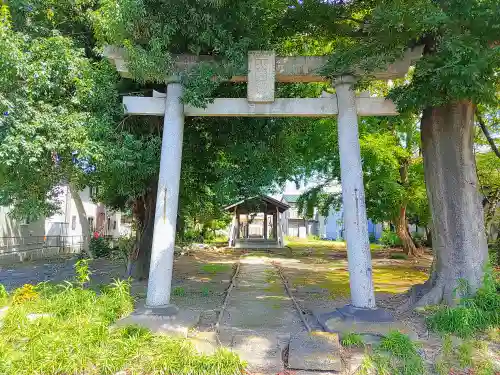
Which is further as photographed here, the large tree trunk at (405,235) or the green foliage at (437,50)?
the large tree trunk at (405,235)

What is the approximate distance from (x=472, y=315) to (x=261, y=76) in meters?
5.47

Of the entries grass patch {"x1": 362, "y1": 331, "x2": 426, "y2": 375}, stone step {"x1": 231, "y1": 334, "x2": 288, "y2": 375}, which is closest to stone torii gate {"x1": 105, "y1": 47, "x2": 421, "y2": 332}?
grass patch {"x1": 362, "y1": 331, "x2": 426, "y2": 375}

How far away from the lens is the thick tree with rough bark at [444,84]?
6.32 metres

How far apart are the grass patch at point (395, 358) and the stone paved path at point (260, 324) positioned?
1212 millimetres

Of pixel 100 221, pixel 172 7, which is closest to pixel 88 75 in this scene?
pixel 172 7

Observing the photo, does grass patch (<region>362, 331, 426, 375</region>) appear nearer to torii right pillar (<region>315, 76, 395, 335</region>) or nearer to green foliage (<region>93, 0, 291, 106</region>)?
torii right pillar (<region>315, 76, 395, 335</region>)

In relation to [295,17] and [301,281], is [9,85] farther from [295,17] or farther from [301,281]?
[301,281]

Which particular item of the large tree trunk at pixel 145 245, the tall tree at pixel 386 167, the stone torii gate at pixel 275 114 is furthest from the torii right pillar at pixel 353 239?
the tall tree at pixel 386 167

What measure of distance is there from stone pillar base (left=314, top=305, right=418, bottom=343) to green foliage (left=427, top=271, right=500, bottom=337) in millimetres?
707

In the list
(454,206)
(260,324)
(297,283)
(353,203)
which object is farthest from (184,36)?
(297,283)

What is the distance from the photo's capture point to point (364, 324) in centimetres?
646

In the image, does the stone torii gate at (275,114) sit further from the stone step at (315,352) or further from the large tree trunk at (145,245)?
the large tree trunk at (145,245)

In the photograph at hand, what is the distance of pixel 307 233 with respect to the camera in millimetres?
59188

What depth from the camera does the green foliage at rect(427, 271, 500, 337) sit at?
6.46m
